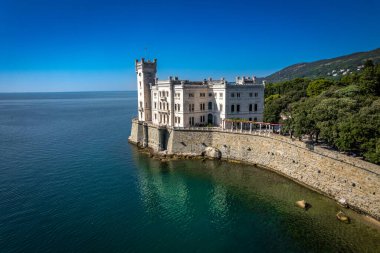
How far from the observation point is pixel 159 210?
1457 inches

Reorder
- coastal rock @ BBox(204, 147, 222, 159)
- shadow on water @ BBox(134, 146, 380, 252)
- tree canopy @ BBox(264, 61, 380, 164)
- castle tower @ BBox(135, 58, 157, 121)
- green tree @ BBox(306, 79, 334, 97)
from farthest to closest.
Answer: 1. green tree @ BBox(306, 79, 334, 97)
2. castle tower @ BBox(135, 58, 157, 121)
3. coastal rock @ BBox(204, 147, 222, 159)
4. tree canopy @ BBox(264, 61, 380, 164)
5. shadow on water @ BBox(134, 146, 380, 252)

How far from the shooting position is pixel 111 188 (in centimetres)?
4378

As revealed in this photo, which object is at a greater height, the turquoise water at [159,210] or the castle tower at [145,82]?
the castle tower at [145,82]

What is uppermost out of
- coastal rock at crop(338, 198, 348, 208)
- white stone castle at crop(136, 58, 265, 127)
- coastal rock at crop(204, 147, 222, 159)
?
white stone castle at crop(136, 58, 265, 127)

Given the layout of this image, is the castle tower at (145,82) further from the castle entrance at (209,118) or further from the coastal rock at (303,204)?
the coastal rock at (303,204)

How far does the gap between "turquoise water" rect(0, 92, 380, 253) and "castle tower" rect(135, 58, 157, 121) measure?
1796cm

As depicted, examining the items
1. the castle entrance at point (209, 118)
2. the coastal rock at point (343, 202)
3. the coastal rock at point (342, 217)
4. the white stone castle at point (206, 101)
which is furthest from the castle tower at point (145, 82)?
the coastal rock at point (342, 217)

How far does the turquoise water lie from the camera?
29297 millimetres

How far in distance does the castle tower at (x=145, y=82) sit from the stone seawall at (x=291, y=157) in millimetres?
4296

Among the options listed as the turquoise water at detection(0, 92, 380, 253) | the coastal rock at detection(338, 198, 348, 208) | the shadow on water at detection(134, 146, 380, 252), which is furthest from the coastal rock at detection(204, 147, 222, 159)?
the coastal rock at detection(338, 198, 348, 208)

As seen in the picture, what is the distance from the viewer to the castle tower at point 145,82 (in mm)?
70375

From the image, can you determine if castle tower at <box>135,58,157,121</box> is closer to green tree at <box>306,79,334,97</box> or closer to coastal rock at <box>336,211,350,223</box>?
green tree at <box>306,79,334,97</box>

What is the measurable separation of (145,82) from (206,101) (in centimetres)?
1806

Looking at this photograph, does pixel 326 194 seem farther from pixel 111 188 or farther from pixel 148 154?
pixel 148 154
